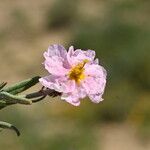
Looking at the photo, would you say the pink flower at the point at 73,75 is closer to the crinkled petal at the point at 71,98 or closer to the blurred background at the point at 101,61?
the crinkled petal at the point at 71,98

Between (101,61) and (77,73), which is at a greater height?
(101,61)

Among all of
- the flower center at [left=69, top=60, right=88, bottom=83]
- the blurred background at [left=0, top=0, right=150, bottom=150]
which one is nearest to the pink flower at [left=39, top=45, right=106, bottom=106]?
the flower center at [left=69, top=60, right=88, bottom=83]

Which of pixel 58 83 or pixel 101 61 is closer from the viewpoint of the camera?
pixel 58 83

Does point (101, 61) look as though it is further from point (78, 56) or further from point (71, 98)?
point (71, 98)

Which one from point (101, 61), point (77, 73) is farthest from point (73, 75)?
point (101, 61)

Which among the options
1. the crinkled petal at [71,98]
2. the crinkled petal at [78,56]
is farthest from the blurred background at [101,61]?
the crinkled petal at [71,98]

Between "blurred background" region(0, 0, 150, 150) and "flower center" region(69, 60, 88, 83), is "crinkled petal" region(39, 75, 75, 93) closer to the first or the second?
"flower center" region(69, 60, 88, 83)

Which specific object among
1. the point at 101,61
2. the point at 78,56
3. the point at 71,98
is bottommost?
the point at 71,98
